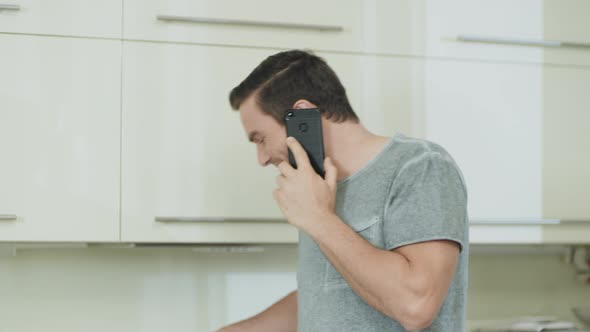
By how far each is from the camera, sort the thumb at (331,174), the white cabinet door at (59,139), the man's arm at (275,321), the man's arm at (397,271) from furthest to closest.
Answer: the white cabinet door at (59,139) → the man's arm at (275,321) → the thumb at (331,174) → the man's arm at (397,271)

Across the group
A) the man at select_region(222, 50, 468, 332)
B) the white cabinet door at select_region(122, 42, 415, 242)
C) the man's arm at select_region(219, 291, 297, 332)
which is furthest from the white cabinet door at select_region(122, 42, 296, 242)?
the man at select_region(222, 50, 468, 332)

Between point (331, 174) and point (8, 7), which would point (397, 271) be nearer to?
point (331, 174)

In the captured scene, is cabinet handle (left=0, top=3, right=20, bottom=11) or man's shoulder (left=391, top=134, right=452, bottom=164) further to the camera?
cabinet handle (left=0, top=3, right=20, bottom=11)

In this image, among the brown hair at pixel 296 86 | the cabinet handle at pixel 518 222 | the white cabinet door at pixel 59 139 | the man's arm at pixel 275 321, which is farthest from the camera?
the cabinet handle at pixel 518 222

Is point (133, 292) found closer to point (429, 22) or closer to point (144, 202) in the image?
point (144, 202)

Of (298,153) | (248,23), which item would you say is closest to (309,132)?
(298,153)

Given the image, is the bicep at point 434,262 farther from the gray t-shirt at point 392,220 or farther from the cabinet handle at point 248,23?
the cabinet handle at point 248,23

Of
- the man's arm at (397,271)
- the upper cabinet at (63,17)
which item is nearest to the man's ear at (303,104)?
the man's arm at (397,271)

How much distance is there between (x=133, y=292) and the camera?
201 cm

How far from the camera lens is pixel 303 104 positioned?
1.25m

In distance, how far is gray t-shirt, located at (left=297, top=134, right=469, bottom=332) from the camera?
1110 millimetres

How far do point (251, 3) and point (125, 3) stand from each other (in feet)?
0.89

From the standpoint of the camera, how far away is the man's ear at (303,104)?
49.1 inches

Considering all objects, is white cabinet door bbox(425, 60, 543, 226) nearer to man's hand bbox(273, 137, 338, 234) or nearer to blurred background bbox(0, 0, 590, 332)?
blurred background bbox(0, 0, 590, 332)
